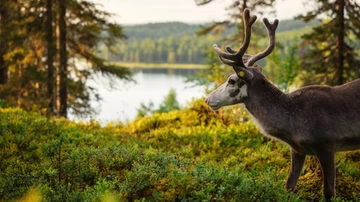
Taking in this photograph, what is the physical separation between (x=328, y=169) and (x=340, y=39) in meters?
14.6

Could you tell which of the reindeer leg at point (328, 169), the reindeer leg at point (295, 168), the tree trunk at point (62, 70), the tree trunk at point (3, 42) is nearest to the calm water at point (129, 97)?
the tree trunk at point (62, 70)

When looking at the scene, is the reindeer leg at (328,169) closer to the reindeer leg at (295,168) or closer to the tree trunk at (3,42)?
the reindeer leg at (295,168)

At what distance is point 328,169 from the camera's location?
6.12 m

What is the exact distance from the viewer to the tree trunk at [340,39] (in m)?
18.6

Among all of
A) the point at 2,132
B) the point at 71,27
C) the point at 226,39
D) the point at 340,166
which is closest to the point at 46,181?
the point at 2,132

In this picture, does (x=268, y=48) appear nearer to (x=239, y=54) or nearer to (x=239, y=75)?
(x=239, y=54)

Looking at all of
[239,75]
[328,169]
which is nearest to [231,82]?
[239,75]

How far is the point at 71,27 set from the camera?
18641 mm

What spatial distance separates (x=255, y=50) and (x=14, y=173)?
22928 millimetres

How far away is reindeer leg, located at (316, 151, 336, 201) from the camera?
20.0ft

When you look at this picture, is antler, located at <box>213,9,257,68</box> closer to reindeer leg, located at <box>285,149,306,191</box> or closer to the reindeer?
the reindeer

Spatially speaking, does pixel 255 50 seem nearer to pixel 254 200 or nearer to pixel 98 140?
pixel 98 140

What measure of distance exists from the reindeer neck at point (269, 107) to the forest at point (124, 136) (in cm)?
64

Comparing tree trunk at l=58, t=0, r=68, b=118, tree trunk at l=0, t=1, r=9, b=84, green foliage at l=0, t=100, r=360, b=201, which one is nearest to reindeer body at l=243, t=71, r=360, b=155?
green foliage at l=0, t=100, r=360, b=201
